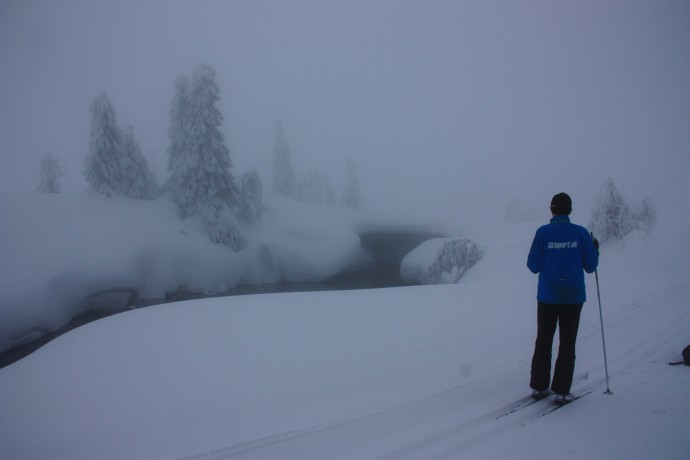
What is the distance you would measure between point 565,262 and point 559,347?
3.10 feet

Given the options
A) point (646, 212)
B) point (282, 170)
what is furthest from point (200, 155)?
point (646, 212)

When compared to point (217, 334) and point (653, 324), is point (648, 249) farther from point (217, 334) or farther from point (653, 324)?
point (217, 334)

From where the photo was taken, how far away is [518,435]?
10.0 ft

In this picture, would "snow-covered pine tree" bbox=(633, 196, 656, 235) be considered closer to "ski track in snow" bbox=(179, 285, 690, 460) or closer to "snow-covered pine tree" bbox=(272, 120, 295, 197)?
"ski track in snow" bbox=(179, 285, 690, 460)

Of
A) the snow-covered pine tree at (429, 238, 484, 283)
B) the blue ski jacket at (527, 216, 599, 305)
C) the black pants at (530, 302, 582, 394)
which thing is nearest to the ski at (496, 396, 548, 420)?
the black pants at (530, 302, 582, 394)

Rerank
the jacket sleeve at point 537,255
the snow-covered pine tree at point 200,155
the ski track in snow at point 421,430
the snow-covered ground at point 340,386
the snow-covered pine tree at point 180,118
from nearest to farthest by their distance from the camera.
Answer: the ski track in snow at point 421,430
the snow-covered ground at point 340,386
the jacket sleeve at point 537,255
the snow-covered pine tree at point 200,155
the snow-covered pine tree at point 180,118

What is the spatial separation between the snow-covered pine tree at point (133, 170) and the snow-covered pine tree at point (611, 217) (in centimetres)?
3418

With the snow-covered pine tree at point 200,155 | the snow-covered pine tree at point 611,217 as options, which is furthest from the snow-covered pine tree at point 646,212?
the snow-covered pine tree at point 200,155

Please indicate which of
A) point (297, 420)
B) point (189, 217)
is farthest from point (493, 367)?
point (189, 217)

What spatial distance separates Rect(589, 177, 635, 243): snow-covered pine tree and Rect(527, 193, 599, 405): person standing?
25856mm

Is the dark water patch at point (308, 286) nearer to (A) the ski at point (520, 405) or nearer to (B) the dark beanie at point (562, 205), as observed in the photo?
(A) the ski at point (520, 405)

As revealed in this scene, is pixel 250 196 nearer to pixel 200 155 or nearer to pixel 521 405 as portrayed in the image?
pixel 200 155

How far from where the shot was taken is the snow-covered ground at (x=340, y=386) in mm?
3109

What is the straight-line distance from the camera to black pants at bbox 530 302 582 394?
373 centimetres
